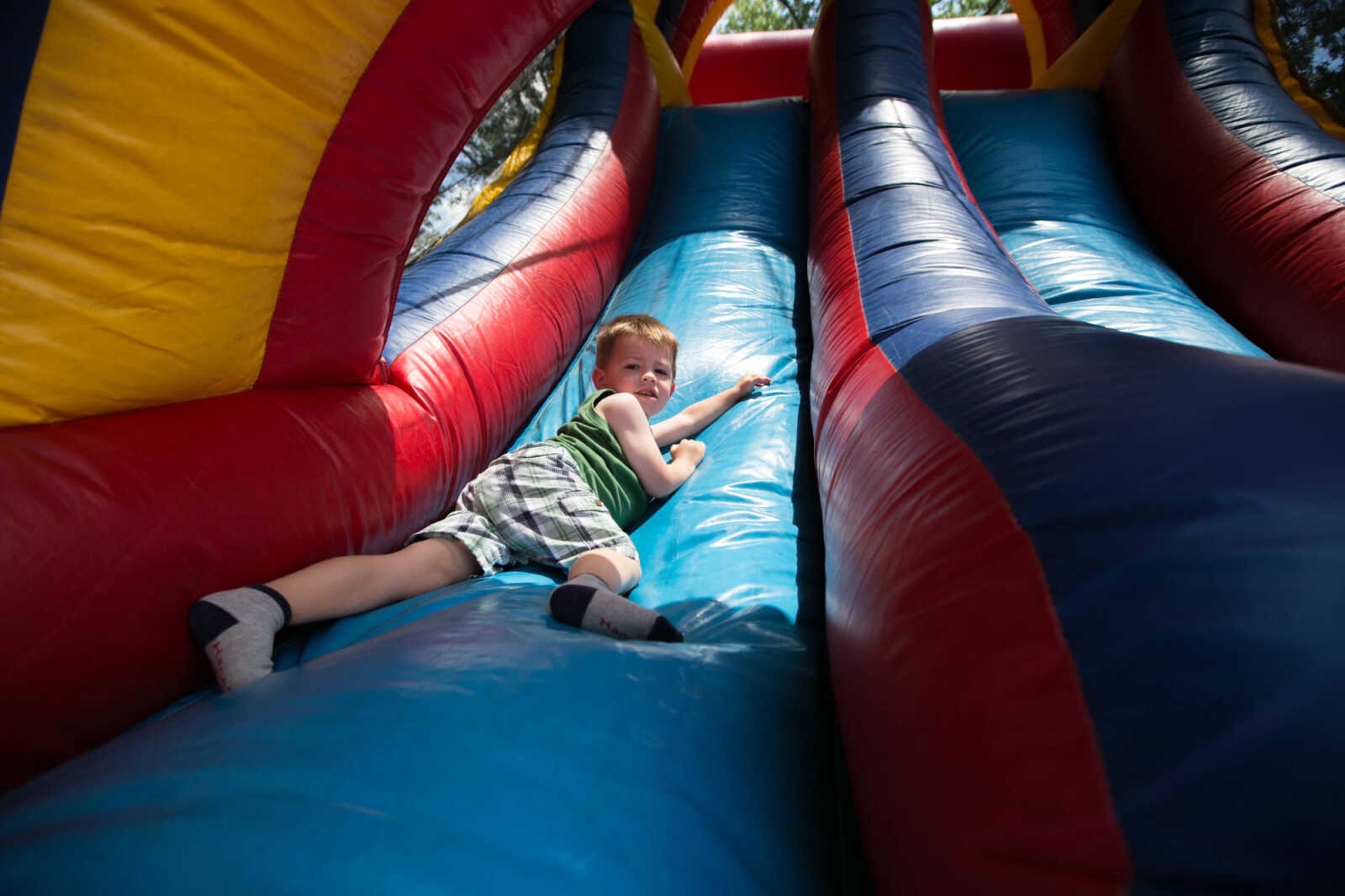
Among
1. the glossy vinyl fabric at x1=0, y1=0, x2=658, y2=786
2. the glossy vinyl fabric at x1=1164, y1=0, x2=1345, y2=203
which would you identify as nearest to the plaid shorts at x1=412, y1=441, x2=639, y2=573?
the glossy vinyl fabric at x1=0, y1=0, x2=658, y2=786

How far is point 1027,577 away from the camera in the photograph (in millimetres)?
491

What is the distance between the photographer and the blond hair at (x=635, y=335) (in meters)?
1.71

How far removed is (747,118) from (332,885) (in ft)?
11.6

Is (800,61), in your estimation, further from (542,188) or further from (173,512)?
(173,512)

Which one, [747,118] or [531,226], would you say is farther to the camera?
[747,118]

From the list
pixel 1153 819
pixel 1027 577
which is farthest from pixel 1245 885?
pixel 1027 577

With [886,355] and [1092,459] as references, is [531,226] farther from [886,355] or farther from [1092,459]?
[1092,459]

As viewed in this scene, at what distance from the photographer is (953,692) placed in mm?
506

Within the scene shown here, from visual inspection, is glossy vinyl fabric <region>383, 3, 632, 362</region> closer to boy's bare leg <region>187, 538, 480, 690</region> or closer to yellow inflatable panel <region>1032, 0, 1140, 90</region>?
boy's bare leg <region>187, 538, 480, 690</region>

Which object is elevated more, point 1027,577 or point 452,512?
point 1027,577

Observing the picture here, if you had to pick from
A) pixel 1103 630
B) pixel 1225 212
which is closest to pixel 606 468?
pixel 1103 630

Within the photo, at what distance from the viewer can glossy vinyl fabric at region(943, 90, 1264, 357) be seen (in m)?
1.86

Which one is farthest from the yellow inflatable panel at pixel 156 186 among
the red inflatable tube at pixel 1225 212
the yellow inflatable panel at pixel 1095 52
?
the yellow inflatable panel at pixel 1095 52

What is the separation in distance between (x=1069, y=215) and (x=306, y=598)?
2.69m
